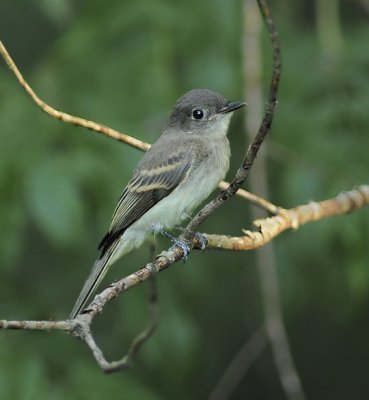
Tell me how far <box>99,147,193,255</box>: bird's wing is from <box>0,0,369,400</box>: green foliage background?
0.39 ft

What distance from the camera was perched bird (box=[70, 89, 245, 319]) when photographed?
14.8ft

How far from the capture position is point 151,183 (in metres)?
4.72

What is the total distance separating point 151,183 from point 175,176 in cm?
12

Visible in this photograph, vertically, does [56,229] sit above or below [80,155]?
below

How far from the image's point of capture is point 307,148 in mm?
5246

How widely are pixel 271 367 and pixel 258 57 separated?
299 cm

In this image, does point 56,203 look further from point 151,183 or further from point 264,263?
point 264,263

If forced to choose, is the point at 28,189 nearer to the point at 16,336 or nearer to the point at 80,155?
the point at 80,155

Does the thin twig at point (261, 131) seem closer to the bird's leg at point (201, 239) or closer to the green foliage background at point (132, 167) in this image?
the bird's leg at point (201, 239)

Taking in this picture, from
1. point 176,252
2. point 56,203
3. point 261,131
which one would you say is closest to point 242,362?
point 56,203

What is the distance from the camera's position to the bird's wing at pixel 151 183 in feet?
15.2

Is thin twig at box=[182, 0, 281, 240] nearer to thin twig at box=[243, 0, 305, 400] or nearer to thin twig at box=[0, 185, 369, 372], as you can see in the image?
thin twig at box=[0, 185, 369, 372]

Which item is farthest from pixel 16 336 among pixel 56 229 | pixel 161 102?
pixel 161 102

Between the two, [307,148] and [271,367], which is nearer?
[307,148]
